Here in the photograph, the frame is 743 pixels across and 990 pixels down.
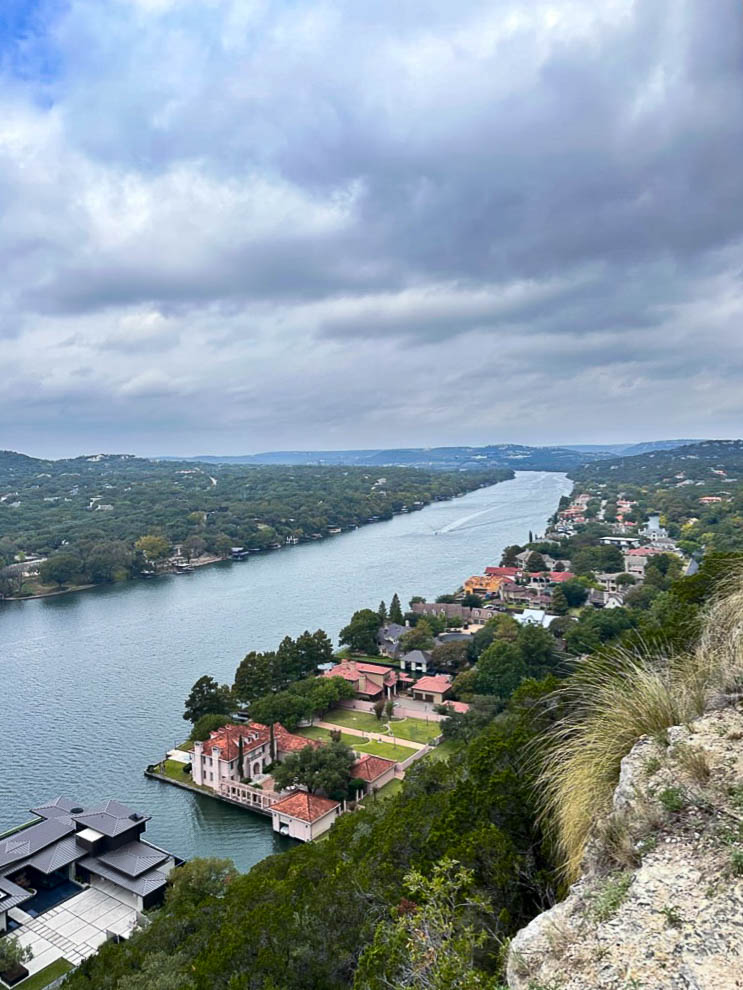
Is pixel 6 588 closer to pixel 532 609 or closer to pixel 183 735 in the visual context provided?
pixel 183 735

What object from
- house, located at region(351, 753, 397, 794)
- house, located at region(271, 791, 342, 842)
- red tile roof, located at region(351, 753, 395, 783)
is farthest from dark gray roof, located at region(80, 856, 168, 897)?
red tile roof, located at region(351, 753, 395, 783)

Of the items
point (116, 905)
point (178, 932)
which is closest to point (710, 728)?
point (178, 932)

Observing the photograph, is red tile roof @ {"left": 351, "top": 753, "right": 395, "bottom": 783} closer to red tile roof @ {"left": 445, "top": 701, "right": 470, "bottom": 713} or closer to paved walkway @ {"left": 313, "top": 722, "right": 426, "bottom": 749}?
paved walkway @ {"left": 313, "top": 722, "right": 426, "bottom": 749}

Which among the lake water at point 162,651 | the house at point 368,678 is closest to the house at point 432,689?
the house at point 368,678

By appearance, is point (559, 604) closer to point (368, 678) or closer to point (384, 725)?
point (368, 678)

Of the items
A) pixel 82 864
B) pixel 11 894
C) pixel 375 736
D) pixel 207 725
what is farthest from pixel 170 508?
pixel 11 894

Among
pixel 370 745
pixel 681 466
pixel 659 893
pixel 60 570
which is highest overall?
pixel 659 893
